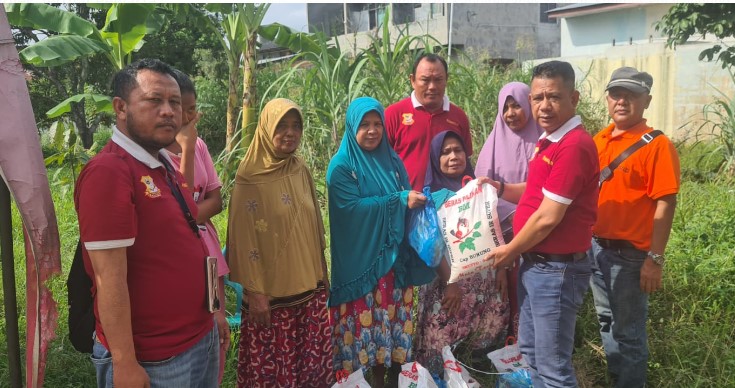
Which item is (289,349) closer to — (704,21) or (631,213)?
(631,213)

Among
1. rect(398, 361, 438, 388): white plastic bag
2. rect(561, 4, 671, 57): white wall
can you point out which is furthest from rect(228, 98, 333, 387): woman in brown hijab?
rect(561, 4, 671, 57): white wall

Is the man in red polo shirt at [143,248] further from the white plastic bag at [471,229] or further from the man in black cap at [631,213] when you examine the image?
the man in black cap at [631,213]

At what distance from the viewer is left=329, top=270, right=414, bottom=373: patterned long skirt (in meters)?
2.71

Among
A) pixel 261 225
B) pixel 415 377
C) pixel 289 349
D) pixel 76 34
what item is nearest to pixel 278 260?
pixel 261 225

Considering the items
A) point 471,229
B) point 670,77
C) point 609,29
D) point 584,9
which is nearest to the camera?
point 471,229

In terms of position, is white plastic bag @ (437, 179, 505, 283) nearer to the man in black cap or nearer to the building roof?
the man in black cap

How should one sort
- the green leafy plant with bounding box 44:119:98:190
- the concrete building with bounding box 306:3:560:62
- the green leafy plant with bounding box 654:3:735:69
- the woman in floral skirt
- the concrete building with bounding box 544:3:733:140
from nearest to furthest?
1. the green leafy plant with bounding box 44:119:98:190
2. the woman in floral skirt
3. the green leafy plant with bounding box 654:3:735:69
4. the concrete building with bounding box 544:3:733:140
5. the concrete building with bounding box 306:3:560:62

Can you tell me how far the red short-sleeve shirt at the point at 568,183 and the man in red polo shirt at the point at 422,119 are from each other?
0.85m

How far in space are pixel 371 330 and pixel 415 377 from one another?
33 centimetres

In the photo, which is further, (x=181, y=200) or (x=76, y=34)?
(x=76, y=34)

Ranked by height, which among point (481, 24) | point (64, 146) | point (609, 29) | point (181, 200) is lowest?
point (181, 200)

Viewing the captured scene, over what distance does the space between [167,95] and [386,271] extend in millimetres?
1382

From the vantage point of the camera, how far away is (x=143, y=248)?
5.16 feet

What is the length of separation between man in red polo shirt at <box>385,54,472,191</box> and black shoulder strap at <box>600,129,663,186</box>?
769 mm
